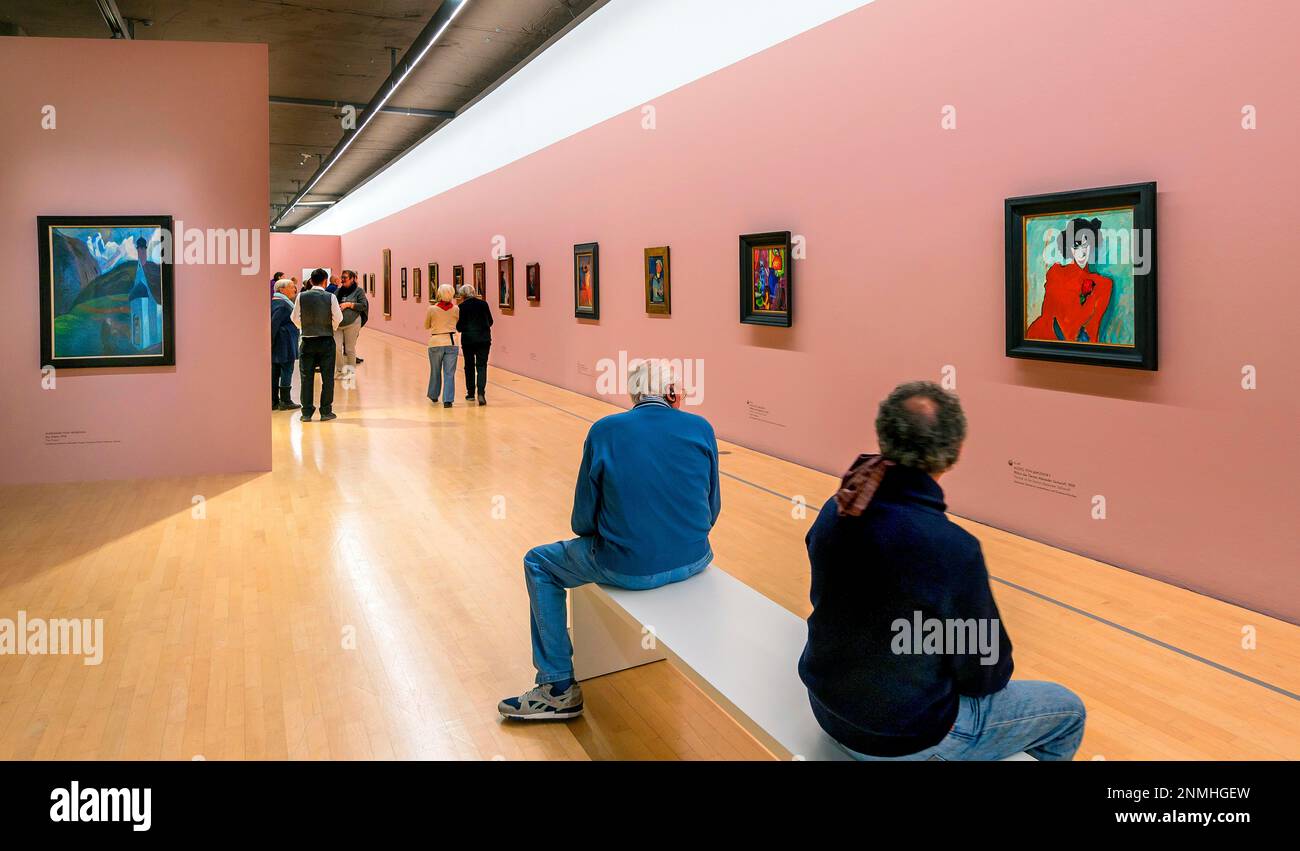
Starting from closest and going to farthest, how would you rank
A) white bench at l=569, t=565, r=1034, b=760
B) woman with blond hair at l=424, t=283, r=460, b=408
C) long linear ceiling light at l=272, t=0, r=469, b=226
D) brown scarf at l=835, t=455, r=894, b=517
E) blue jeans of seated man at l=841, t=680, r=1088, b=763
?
brown scarf at l=835, t=455, r=894, b=517 < blue jeans of seated man at l=841, t=680, r=1088, b=763 < white bench at l=569, t=565, r=1034, b=760 < long linear ceiling light at l=272, t=0, r=469, b=226 < woman with blond hair at l=424, t=283, r=460, b=408

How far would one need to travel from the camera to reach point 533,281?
19.5 m

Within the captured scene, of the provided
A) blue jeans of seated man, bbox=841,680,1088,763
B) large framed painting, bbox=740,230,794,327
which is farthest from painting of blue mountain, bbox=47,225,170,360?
blue jeans of seated man, bbox=841,680,1088,763

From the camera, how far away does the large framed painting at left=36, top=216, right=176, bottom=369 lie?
977 cm

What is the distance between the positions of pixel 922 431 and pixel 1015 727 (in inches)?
39.7

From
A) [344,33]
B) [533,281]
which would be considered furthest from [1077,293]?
[344,33]

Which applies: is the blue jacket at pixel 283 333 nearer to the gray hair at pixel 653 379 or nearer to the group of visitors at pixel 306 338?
the group of visitors at pixel 306 338

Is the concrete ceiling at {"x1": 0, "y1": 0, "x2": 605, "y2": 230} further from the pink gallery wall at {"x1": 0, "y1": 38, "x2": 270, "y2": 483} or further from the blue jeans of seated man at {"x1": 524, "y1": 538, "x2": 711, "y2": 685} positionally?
the blue jeans of seated man at {"x1": 524, "y1": 538, "x2": 711, "y2": 685}

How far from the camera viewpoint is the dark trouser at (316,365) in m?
13.7

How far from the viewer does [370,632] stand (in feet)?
18.4

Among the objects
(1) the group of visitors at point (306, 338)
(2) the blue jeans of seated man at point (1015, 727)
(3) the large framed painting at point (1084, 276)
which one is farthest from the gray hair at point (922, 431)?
(1) the group of visitors at point (306, 338)

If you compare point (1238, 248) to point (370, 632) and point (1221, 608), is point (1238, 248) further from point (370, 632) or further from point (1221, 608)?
point (370, 632)

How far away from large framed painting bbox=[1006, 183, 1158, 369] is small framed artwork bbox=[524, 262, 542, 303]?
13048 mm

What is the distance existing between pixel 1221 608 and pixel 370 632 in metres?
5.31

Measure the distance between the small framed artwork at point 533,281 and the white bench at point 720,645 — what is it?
14.9 m
